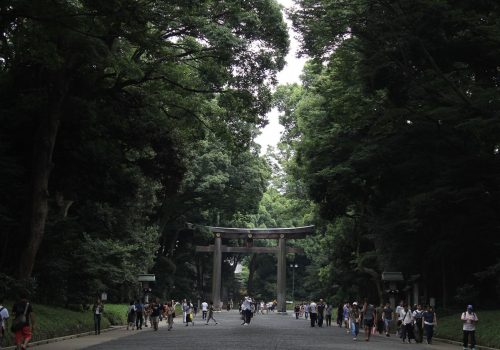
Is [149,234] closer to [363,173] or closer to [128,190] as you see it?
[128,190]

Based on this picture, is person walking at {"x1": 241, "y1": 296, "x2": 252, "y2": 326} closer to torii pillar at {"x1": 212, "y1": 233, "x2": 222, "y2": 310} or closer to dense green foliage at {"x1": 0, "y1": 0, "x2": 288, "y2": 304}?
dense green foliage at {"x1": 0, "y1": 0, "x2": 288, "y2": 304}

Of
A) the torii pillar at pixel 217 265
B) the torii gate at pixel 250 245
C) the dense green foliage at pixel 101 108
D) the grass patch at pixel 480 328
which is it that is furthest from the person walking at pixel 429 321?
the torii pillar at pixel 217 265

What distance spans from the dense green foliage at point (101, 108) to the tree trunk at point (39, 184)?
0.04 m

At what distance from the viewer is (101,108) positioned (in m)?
23.5

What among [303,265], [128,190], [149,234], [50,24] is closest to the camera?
[50,24]

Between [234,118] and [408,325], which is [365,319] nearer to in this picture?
[408,325]

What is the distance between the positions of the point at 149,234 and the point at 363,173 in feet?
47.2

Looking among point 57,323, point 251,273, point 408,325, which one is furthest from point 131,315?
point 251,273

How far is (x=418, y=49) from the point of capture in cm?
2264

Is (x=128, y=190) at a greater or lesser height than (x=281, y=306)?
greater

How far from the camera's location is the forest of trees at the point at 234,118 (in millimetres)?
19688

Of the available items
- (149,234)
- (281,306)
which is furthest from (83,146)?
(281,306)

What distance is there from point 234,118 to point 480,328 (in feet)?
40.4

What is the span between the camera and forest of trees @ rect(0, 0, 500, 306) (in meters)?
19.7
